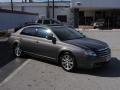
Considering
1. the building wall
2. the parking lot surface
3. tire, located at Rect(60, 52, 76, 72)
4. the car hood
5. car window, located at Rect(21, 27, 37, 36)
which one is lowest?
the parking lot surface

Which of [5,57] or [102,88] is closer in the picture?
[102,88]

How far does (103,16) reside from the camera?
56.1 metres

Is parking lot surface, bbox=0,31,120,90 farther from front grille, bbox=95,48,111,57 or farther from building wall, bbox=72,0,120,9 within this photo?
building wall, bbox=72,0,120,9

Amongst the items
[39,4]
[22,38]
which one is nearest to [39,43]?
[22,38]

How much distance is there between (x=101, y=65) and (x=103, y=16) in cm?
4671

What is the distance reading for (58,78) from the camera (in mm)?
9211

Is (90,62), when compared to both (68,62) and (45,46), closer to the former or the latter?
(68,62)

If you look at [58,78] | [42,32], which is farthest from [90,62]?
[42,32]

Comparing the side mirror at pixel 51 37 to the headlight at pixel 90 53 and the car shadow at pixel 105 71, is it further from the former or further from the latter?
the headlight at pixel 90 53

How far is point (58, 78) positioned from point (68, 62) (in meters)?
1.22

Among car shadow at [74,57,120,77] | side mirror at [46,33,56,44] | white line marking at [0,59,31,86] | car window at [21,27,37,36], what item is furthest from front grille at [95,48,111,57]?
car window at [21,27,37,36]

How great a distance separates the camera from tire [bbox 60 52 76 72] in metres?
10.2

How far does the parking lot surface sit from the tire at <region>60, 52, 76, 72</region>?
18 cm

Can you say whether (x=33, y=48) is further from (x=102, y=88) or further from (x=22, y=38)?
(x=102, y=88)
